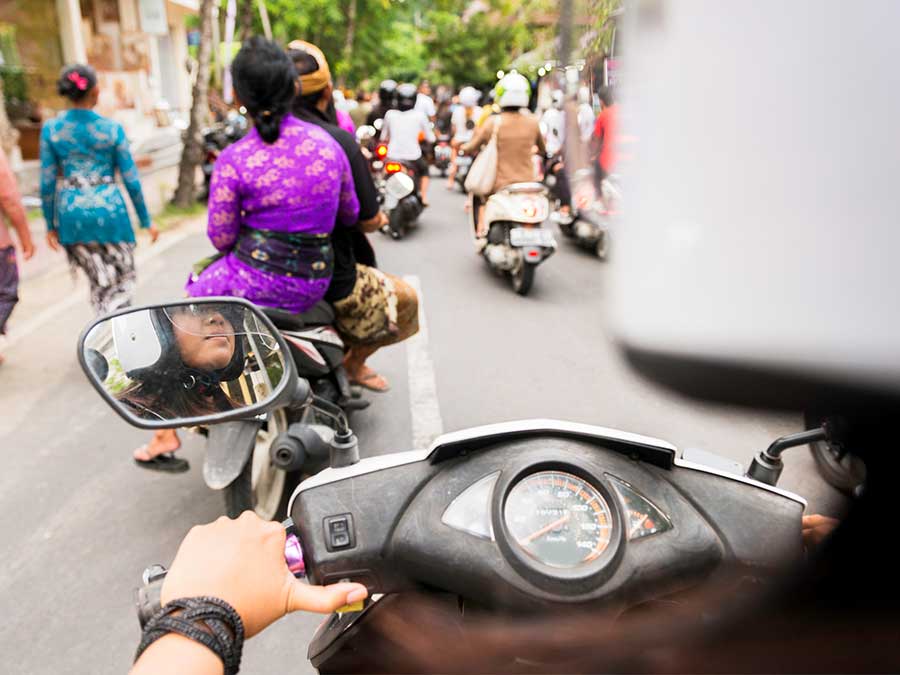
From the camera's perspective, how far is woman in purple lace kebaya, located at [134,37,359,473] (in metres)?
2.57

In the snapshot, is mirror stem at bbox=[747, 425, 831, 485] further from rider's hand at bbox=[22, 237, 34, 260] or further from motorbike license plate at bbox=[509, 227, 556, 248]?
motorbike license plate at bbox=[509, 227, 556, 248]

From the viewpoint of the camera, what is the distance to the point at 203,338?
1.21 meters

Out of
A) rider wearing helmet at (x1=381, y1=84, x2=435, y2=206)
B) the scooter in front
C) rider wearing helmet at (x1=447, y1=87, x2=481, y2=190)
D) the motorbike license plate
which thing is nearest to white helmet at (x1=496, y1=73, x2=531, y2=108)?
the motorbike license plate

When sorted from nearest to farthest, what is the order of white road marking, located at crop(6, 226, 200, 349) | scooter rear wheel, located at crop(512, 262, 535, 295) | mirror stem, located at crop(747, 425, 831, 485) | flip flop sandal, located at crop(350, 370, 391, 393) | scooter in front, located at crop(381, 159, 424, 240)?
mirror stem, located at crop(747, 425, 831, 485) → flip flop sandal, located at crop(350, 370, 391, 393) → white road marking, located at crop(6, 226, 200, 349) → scooter rear wheel, located at crop(512, 262, 535, 295) → scooter in front, located at crop(381, 159, 424, 240)

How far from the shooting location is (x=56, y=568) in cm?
271

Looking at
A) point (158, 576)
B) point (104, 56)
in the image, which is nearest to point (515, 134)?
point (158, 576)

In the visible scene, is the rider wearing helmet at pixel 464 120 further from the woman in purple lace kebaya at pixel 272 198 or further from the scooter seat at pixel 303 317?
the woman in purple lace kebaya at pixel 272 198

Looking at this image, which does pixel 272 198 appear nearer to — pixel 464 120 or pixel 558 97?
pixel 558 97

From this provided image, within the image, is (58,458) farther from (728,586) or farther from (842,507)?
(842,507)

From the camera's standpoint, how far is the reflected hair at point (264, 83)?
2.53 meters

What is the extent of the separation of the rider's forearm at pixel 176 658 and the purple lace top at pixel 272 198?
2.06 metres

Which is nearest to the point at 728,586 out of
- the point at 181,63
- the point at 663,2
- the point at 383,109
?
the point at 663,2

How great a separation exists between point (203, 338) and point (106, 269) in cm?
371

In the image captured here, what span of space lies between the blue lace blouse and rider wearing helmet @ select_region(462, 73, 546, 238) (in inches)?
129
